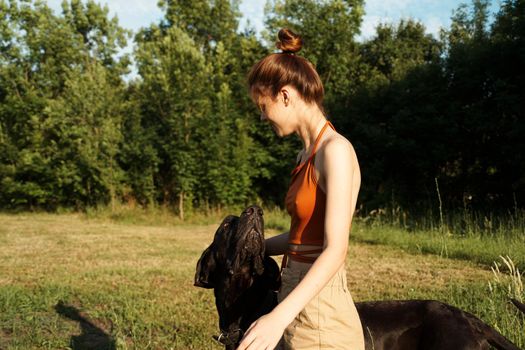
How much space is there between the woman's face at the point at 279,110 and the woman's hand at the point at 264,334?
763mm

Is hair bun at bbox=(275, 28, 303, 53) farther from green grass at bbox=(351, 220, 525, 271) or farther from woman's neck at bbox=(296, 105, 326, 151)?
green grass at bbox=(351, 220, 525, 271)

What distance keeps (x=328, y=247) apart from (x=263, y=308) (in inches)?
45.7

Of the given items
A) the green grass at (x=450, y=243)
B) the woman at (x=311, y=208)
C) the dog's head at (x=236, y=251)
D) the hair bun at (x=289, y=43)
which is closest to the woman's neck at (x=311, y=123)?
the woman at (x=311, y=208)

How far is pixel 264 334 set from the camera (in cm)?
138

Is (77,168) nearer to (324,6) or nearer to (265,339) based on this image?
(324,6)

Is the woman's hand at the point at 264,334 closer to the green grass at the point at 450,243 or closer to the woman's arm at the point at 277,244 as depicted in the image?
the woman's arm at the point at 277,244

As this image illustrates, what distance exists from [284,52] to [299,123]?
12.4 inches

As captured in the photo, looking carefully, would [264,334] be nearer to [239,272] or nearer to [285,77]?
[285,77]

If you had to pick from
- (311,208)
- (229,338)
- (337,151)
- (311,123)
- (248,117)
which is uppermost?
(248,117)

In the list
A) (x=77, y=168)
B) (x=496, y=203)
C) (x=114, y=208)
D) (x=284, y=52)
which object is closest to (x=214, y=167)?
(x=114, y=208)

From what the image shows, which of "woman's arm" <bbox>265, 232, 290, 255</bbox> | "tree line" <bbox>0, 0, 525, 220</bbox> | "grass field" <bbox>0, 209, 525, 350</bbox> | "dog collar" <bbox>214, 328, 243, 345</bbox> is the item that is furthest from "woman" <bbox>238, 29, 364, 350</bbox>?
"tree line" <bbox>0, 0, 525, 220</bbox>

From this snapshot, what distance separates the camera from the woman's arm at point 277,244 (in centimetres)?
231

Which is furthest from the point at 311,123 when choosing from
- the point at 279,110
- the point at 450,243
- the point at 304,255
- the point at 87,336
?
the point at 450,243

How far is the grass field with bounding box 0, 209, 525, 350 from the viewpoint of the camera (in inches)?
172
